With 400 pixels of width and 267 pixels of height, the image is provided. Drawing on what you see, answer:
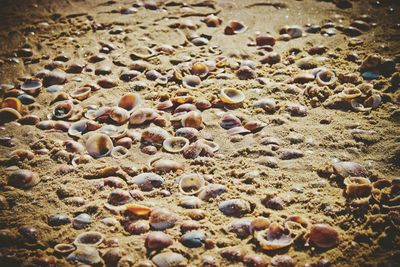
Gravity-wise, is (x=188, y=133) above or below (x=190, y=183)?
above

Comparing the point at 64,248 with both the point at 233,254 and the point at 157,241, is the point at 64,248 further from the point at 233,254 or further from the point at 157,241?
the point at 233,254

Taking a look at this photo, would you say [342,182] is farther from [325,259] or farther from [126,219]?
[126,219]

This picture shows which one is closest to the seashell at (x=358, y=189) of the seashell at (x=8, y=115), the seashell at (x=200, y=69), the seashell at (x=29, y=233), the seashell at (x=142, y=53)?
the seashell at (x=200, y=69)

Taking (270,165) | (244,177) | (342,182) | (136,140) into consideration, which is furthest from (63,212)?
(342,182)

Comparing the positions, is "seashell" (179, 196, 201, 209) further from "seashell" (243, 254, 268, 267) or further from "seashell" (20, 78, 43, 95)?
"seashell" (20, 78, 43, 95)

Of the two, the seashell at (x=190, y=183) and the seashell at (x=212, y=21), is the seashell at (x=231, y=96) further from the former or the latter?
the seashell at (x=212, y=21)

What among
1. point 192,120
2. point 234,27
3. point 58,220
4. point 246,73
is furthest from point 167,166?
point 234,27
